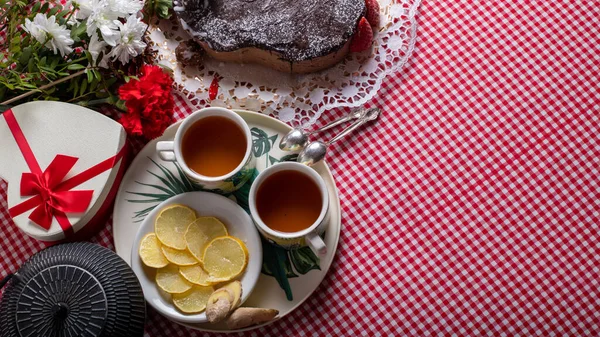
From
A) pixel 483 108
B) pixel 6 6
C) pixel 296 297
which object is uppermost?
pixel 6 6

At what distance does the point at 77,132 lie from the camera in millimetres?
1159

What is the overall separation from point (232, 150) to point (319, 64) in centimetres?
25

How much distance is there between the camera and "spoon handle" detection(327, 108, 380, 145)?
1.21m

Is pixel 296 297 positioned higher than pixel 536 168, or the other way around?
pixel 536 168

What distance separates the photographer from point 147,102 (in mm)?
1133

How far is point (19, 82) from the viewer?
1136 millimetres

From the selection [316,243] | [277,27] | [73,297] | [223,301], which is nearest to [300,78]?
[277,27]

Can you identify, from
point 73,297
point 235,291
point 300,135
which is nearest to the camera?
point 73,297

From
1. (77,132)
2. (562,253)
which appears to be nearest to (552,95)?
(562,253)

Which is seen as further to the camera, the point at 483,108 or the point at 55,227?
the point at 483,108

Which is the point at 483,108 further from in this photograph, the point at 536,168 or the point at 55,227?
the point at 55,227

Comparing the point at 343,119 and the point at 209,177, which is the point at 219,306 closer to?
the point at 209,177

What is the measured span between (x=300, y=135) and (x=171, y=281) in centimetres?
37

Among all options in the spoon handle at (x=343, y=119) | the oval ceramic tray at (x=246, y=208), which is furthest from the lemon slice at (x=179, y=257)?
the spoon handle at (x=343, y=119)
